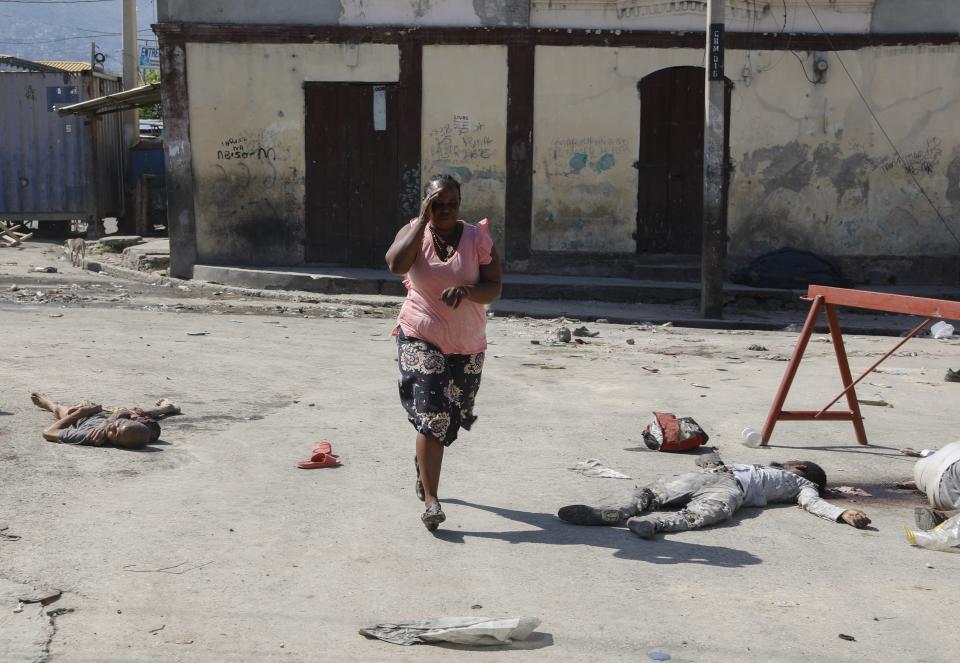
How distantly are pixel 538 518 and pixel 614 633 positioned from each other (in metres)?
1.42

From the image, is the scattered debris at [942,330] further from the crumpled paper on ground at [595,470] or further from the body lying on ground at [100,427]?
the body lying on ground at [100,427]

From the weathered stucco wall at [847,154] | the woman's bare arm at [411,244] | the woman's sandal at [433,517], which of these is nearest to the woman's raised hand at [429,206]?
the woman's bare arm at [411,244]

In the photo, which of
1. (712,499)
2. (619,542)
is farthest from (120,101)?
(619,542)

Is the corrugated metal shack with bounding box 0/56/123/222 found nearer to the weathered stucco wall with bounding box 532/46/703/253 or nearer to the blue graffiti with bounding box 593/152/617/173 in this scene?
the weathered stucco wall with bounding box 532/46/703/253

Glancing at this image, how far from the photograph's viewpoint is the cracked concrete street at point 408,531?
383 centimetres

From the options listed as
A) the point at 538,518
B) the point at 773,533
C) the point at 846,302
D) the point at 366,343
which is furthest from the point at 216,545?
the point at 366,343

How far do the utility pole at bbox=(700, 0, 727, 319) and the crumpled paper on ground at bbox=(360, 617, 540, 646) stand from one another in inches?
381

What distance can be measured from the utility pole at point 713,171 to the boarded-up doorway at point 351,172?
183 inches

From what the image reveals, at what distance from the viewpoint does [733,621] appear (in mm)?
4008

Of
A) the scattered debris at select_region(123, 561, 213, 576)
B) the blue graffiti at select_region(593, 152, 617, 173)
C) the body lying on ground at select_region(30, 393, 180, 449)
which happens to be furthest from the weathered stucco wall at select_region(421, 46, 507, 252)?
the scattered debris at select_region(123, 561, 213, 576)

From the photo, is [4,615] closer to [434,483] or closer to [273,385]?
[434,483]

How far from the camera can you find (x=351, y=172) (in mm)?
15758

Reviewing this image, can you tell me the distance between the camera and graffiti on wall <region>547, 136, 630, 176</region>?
50.5ft

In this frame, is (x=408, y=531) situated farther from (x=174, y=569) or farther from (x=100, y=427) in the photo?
(x=100, y=427)
